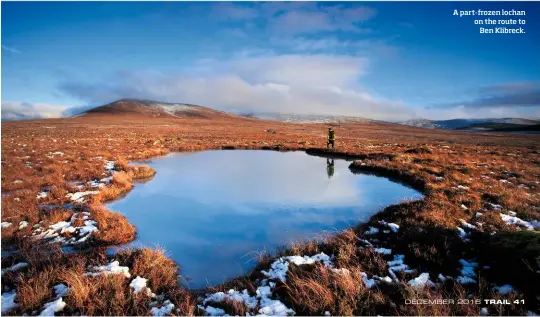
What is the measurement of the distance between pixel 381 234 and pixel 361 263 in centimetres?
216

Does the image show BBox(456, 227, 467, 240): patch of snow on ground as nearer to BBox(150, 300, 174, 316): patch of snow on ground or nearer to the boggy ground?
the boggy ground

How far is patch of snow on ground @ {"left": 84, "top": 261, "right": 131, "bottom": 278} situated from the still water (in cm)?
135

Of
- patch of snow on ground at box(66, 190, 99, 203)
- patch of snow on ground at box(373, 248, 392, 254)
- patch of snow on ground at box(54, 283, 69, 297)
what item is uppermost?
patch of snow on ground at box(66, 190, 99, 203)

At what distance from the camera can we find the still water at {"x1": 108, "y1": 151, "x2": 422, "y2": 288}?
7.59m

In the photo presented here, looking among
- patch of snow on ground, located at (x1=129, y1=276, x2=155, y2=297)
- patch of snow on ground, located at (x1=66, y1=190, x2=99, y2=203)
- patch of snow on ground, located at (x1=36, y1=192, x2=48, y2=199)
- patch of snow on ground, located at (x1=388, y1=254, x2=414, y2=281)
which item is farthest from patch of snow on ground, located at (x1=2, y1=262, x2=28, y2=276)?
patch of snow on ground, located at (x1=388, y1=254, x2=414, y2=281)

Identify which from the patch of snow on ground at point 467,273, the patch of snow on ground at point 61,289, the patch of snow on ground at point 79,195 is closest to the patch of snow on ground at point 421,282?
the patch of snow on ground at point 467,273

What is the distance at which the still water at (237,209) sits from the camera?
759cm

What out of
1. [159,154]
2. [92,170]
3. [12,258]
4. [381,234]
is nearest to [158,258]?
[12,258]

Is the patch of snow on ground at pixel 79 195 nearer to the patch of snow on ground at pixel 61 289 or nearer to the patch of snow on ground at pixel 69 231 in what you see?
the patch of snow on ground at pixel 69 231

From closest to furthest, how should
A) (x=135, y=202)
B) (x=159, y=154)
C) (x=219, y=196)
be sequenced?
(x=135, y=202) < (x=219, y=196) < (x=159, y=154)

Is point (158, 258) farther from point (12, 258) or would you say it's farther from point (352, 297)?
point (352, 297)

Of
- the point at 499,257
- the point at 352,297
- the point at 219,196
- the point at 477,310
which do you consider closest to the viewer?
the point at 477,310

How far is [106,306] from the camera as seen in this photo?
4645mm

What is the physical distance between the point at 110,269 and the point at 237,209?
606 cm
